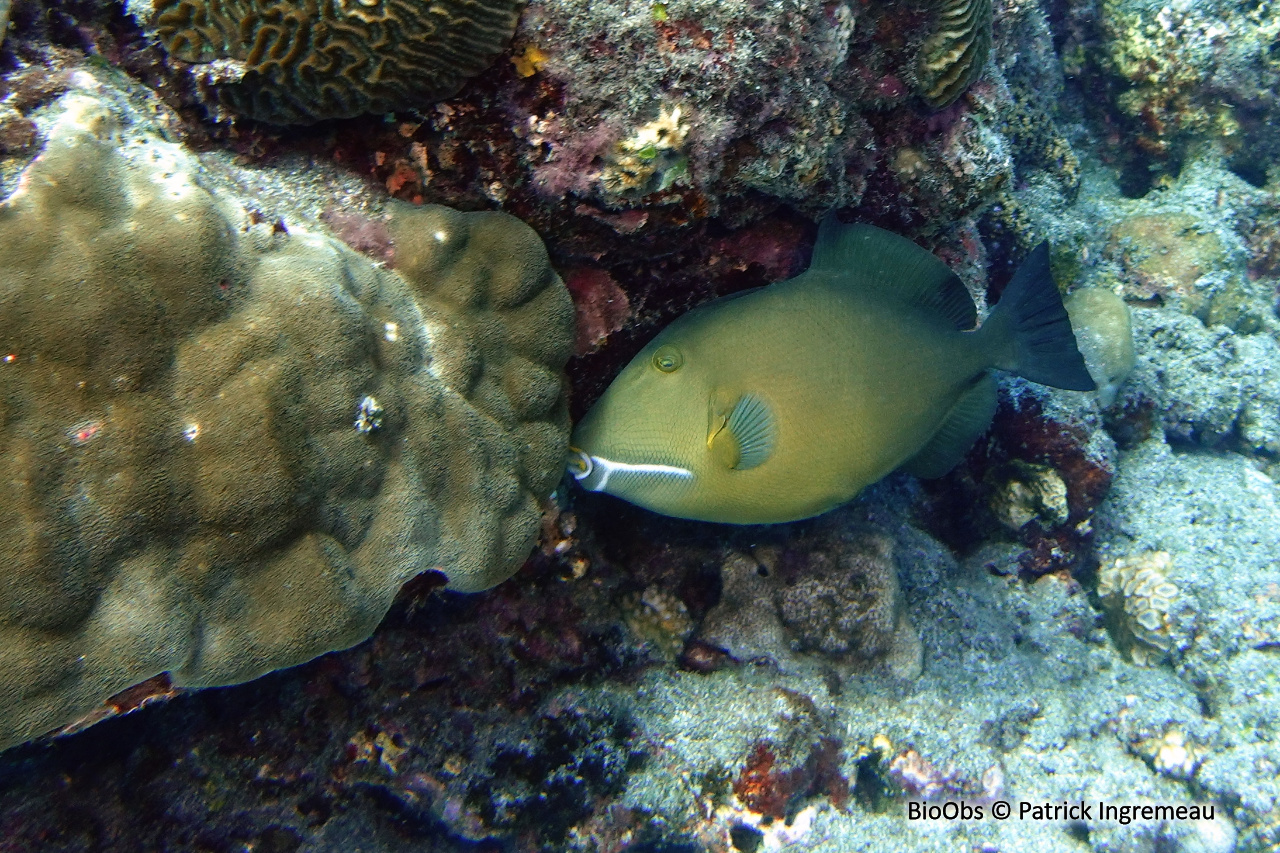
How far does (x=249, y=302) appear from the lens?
6.15ft

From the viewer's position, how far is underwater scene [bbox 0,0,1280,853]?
1.77m

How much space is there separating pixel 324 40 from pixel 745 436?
1848 mm

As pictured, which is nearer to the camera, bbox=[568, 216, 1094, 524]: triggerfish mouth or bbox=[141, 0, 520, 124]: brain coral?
bbox=[141, 0, 520, 124]: brain coral

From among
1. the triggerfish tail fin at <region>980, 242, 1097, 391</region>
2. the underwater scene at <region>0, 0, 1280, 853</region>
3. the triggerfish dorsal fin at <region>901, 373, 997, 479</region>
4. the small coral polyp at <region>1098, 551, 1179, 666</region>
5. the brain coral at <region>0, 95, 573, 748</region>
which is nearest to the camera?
the brain coral at <region>0, 95, 573, 748</region>

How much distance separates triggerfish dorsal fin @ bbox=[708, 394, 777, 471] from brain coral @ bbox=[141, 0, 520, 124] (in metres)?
1.46

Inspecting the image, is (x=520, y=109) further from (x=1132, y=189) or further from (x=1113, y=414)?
(x=1132, y=189)

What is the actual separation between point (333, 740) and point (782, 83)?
2872 millimetres

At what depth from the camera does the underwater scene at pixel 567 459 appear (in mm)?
1774

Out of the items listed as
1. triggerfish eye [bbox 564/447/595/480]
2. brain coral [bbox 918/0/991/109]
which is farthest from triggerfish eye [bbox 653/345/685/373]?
brain coral [bbox 918/0/991/109]

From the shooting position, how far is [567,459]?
2.59 metres

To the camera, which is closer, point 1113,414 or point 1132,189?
point 1113,414

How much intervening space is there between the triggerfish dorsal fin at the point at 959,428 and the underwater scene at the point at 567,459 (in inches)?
0.8

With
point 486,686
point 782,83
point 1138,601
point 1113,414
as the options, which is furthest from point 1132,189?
point 486,686

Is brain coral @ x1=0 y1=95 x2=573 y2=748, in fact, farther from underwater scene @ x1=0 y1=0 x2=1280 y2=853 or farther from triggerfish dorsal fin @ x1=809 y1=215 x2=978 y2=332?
triggerfish dorsal fin @ x1=809 y1=215 x2=978 y2=332
